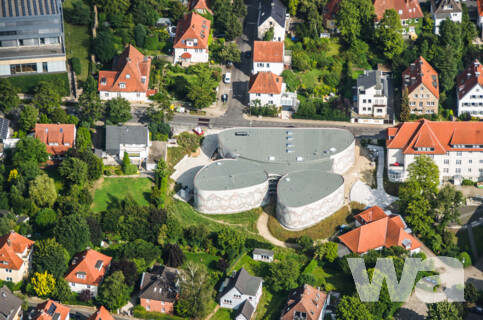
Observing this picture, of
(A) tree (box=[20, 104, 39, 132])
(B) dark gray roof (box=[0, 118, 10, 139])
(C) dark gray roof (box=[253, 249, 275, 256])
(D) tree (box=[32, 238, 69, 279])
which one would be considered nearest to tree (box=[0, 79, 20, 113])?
(B) dark gray roof (box=[0, 118, 10, 139])

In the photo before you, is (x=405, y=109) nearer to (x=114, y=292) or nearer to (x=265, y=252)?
(x=265, y=252)

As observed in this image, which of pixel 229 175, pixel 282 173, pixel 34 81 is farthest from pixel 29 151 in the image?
pixel 282 173

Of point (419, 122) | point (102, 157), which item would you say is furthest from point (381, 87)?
point (102, 157)

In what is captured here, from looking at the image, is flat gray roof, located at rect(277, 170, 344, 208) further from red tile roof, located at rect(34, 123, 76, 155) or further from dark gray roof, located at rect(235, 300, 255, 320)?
red tile roof, located at rect(34, 123, 76, 155)

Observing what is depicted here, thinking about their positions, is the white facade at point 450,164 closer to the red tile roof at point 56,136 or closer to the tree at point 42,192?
the red tile roof at point 56,136

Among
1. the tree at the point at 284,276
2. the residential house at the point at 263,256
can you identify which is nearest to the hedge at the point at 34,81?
the residential house at the point at 263,256

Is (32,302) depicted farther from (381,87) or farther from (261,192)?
(381,87)
